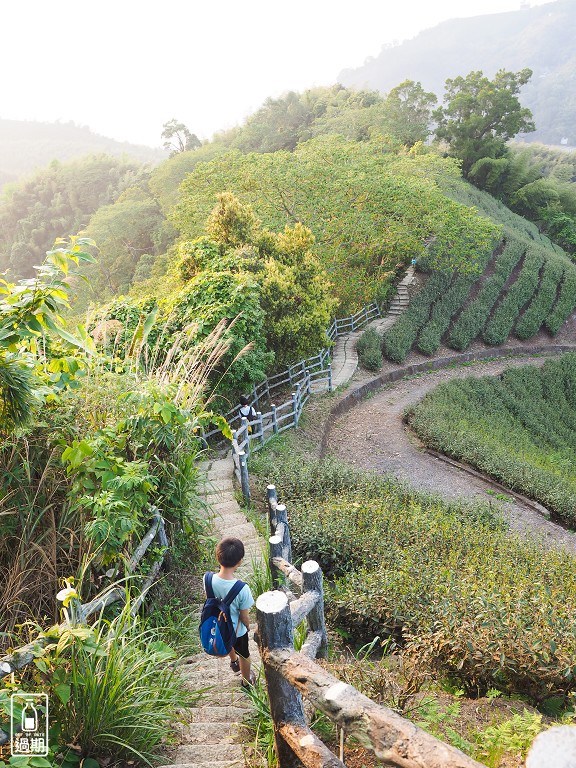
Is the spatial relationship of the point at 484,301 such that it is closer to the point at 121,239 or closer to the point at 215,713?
the point at 215,713

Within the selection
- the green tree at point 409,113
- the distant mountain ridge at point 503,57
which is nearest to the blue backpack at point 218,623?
the green tree at point 409,113

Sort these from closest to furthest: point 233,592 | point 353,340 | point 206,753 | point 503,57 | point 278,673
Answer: point 278,673
point 206,753
point 233,592
point 353,340
point 503,57

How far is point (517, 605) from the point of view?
152 inches

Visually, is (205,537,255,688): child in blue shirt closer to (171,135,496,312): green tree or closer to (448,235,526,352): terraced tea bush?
(171,135,496,312): green tree

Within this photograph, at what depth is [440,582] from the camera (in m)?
4.58

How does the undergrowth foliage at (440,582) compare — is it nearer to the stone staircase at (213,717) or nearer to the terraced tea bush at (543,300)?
the stone staircase at (213,717)

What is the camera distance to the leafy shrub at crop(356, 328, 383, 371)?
1652 cm

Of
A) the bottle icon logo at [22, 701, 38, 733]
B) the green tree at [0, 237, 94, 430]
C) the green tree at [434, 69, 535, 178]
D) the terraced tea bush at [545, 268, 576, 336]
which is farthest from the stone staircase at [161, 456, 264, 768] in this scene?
the green tree at [434, 69, 535, 178]

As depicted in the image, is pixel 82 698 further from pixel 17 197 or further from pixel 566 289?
pixel 17 197

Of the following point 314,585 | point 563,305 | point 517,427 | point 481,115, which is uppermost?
point 481,115

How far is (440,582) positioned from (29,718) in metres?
3.40

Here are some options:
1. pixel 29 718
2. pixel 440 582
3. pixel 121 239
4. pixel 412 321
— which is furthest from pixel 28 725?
pixel 121 239

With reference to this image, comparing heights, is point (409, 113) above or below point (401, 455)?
above

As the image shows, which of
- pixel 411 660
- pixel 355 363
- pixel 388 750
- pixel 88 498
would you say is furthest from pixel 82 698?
pixel 355 363
